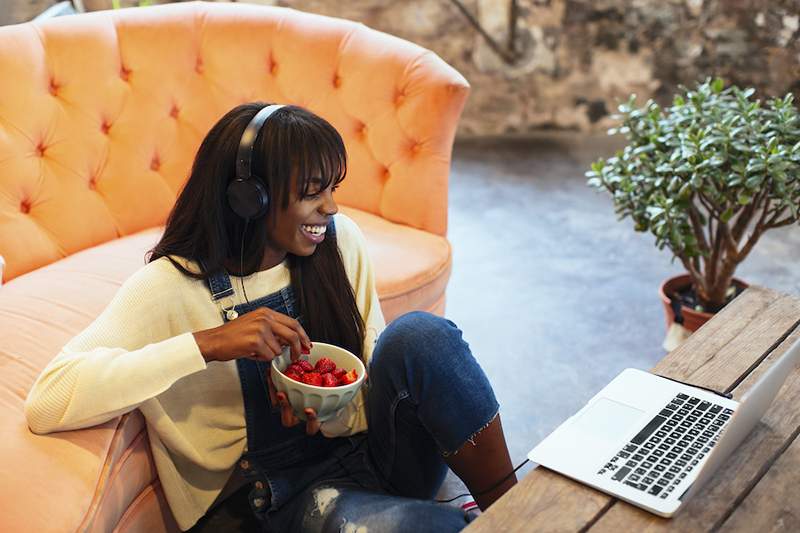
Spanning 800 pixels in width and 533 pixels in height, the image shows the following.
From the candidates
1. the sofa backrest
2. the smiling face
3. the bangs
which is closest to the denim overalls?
the smiling face

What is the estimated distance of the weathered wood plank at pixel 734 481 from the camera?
109cm

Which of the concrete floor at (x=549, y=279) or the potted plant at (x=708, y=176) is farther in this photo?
the concrete floor at (x=549, y=279)

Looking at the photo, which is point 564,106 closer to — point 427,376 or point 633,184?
point 633,184

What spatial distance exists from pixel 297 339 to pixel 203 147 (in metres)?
0.33

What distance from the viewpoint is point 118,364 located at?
1.28 m

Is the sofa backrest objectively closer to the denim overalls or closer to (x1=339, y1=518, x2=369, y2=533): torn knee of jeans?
the denim overalls

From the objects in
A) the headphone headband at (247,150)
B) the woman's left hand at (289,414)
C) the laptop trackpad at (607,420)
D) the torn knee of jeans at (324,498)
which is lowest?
the torn knee of jeans at (324,498)

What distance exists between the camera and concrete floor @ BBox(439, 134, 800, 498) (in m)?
2.40

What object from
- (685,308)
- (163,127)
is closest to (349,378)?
(163,127)

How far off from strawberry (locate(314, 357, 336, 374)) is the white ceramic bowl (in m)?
0.03

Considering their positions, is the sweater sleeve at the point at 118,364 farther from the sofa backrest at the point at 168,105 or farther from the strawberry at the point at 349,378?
the sofa backrest at the point at 168,105

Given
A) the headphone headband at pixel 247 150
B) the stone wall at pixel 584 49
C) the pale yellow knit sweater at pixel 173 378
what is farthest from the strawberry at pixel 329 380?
the stone wall at pixel 584 49

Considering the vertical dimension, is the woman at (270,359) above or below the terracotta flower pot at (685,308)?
above

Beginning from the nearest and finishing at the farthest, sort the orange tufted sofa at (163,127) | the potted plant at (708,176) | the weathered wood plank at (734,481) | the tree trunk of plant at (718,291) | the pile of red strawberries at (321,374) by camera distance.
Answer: the weathered wood plank at (734,481) → the pile of red strawberries at (321,374) → the orange tufted sofa at (163,127) → the potted plant at (708,176) → the tree trunk of plant at (718,291)
